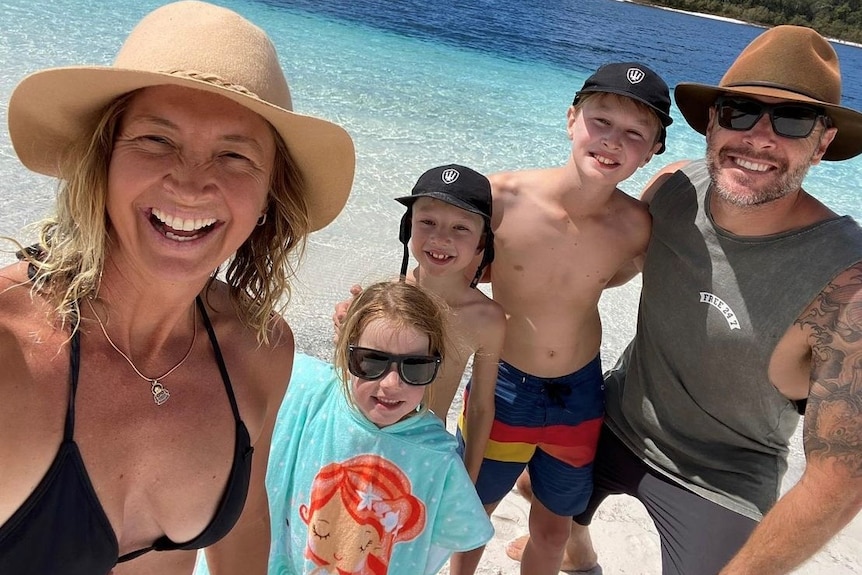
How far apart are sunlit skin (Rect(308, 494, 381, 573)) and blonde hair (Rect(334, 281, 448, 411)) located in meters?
0.37

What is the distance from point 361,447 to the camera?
2.10 m

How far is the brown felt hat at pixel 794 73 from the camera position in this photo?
7.08ft

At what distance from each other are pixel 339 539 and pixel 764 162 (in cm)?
193

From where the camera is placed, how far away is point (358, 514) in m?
2.06

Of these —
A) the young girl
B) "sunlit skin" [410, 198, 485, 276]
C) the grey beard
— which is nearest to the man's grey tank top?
the grey beard

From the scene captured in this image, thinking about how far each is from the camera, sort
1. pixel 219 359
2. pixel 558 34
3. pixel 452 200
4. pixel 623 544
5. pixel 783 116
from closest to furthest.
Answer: pixel 219 359 < pixel 783 116 < pixel 452 200 < pixel 623 544 < pixel 558 34

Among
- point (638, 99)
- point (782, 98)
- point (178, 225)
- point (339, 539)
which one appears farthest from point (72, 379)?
point (782, 98)

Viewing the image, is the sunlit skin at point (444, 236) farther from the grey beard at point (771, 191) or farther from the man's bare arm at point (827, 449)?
the man's bare arm at point (827, 449)

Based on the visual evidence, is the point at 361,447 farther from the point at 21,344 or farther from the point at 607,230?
the point at 607,230

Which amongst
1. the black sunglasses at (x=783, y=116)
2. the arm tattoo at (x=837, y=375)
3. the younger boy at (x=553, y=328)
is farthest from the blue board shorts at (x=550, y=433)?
the black sunglasses at (x=783, y=116)

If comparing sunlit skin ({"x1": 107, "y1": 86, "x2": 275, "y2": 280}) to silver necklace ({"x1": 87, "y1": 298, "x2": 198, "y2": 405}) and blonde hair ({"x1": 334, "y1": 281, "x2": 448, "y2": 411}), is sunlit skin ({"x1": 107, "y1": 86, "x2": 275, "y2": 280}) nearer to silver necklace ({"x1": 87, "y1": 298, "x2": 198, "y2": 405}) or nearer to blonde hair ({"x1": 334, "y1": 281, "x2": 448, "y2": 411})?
silver necklace ({"x1": 87, "y1": 298, "x2": 198, "y2": 405})

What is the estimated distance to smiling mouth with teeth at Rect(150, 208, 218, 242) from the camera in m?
1.15

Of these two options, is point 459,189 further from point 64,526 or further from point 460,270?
point 64,526

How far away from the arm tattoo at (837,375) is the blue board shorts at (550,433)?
923 millimetres
